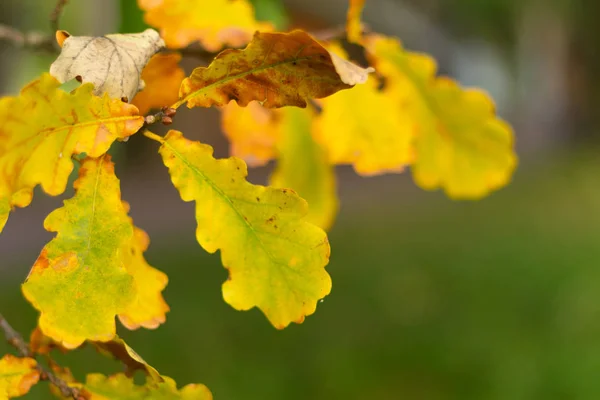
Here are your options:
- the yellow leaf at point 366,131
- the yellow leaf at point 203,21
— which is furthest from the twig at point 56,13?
the yellow leaf at point 366,131

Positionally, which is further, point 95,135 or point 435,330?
point 435,330

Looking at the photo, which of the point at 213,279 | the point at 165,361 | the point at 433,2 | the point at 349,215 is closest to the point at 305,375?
the point at 165,361

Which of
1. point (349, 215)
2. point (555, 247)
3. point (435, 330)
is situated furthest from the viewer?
point (349, 215)

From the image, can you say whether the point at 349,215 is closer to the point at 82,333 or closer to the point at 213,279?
the point at 213,279

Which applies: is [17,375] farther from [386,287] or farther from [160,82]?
[386,287]

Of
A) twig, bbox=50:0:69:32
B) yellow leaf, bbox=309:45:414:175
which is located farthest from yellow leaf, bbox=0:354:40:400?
yellow leaf, bbox=309:45:414:175
